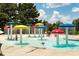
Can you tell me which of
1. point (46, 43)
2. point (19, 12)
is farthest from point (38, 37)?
point (19, 12)

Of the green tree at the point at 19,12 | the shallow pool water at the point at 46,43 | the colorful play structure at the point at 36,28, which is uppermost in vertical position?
the green tree at the point at 19,12

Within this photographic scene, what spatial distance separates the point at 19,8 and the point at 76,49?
2.13m

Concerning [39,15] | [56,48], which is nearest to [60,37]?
[56,48]

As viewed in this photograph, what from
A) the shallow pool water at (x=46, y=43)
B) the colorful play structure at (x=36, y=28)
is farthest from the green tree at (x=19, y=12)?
the shallow pool water at (x=46, y=43)

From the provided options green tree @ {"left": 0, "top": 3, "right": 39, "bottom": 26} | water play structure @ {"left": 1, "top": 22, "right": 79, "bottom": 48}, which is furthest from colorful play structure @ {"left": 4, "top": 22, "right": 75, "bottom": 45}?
green tree @ {"left": 0, "top": 3, "right": 39, "bottom": 26}

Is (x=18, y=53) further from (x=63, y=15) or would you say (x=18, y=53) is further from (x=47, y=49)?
(x=63, y=15)

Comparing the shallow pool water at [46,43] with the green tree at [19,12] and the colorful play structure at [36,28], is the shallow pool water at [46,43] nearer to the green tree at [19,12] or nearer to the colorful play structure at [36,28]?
the colorful play structure at [36,28]

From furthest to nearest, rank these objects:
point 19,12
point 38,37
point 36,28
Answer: point 38,37
point 19,12
point 36,28

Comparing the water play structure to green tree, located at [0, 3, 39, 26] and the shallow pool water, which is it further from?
green tree, located at [0, 3, 39, 26]

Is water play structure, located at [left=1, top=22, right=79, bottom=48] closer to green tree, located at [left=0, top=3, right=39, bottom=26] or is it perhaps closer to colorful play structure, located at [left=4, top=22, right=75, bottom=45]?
colorful play structure, located at [left=4, top=22, right=75, bottom=45]

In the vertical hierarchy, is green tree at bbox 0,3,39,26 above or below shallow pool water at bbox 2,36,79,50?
above

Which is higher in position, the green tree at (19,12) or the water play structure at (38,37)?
the green tree at (19,12)

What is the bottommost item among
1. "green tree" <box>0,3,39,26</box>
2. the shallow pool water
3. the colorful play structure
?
the shallow pool water

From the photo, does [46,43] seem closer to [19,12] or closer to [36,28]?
[36,28]
